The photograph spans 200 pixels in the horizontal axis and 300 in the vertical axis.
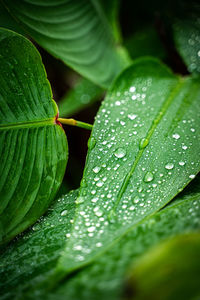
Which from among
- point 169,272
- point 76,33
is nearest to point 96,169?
point 169,272

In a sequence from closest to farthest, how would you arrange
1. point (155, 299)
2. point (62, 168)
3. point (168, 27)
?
point (155, 299) → point (62, 168) → point (168, 27)

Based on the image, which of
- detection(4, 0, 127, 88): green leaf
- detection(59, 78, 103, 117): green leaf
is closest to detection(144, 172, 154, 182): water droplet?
detection(4, 0, 127, 88): green leaf

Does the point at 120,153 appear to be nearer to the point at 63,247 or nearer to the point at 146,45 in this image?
the point at 63,247

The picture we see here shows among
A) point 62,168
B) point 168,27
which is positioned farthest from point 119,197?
point 168,27

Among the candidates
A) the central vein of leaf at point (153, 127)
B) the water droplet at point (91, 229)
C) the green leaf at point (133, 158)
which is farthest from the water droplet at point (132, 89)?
the water droplet at point (91, 229)

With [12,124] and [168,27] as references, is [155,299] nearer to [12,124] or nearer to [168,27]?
[12,124]

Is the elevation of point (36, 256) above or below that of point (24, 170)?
below
